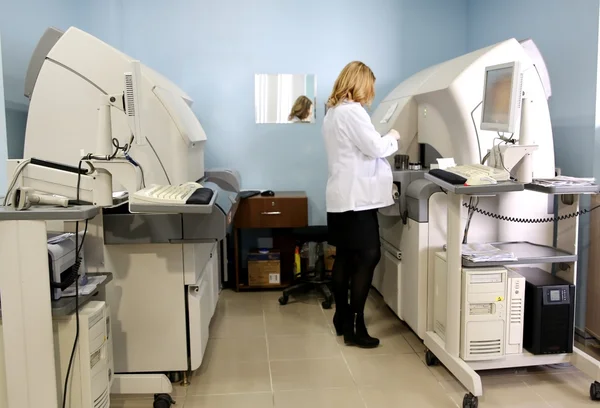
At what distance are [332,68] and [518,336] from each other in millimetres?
2509

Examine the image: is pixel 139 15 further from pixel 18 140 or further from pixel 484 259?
pixel 484 259

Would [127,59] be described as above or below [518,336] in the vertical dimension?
above

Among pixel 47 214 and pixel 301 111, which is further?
pixel 301 111

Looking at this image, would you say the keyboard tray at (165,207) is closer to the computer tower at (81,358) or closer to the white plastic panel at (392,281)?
the computer tower at (81,358)

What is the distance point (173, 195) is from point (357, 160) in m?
1.15

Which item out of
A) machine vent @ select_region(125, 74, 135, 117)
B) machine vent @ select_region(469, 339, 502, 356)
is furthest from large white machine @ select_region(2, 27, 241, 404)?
machine vent @ select_region(469, 339, 502, 356)

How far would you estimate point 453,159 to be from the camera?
2.69 metres

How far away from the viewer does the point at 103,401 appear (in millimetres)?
1989

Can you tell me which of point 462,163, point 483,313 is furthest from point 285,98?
point 483,313

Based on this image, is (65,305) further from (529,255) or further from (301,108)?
(301,108)

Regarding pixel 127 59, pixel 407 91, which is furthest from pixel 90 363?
pixel 407 91

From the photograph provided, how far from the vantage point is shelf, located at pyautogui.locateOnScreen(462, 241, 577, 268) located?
2.39 meters

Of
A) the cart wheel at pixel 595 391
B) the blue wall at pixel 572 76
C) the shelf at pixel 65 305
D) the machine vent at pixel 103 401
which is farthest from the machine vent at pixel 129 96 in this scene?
the blue wall at pixel 572 76

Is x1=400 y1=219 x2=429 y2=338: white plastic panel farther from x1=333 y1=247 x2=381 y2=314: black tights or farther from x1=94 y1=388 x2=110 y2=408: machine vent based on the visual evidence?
x1=94 y1=388 x2=110 y2=408: machine vent
